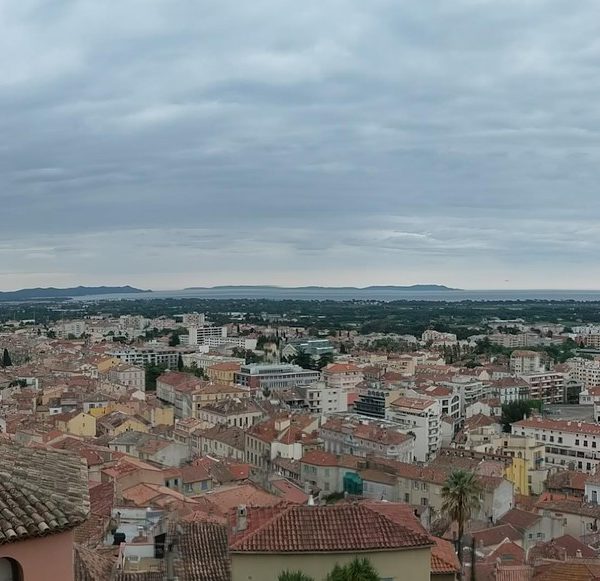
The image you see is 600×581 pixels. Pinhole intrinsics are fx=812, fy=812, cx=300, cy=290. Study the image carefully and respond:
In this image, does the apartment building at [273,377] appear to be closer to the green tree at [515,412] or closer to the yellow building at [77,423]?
the green tree at [515,412]

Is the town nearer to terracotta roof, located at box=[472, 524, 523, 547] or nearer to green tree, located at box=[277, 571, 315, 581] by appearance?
terracotta roof, located at box=[472, 524, 523, 547]

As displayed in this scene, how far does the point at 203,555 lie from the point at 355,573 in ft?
15.9

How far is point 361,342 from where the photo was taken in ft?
485

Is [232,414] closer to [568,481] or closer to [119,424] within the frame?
[119,424]

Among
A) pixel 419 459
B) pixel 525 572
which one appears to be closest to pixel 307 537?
pixel 525 572

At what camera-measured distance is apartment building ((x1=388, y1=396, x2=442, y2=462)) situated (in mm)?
56500

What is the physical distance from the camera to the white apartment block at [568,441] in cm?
5475

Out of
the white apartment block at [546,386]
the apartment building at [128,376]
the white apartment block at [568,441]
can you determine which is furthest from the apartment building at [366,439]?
the white apartment block at [546,386]

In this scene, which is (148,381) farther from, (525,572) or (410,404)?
(525,572)

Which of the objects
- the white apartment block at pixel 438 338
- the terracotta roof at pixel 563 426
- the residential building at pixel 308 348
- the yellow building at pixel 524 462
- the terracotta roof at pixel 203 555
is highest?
the terracotta roof at pixel 203 555

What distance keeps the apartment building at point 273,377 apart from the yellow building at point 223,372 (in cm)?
66

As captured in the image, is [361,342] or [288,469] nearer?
[288,469]

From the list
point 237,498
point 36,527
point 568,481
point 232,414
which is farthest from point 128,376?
point 36,527

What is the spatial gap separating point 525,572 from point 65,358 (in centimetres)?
8230
